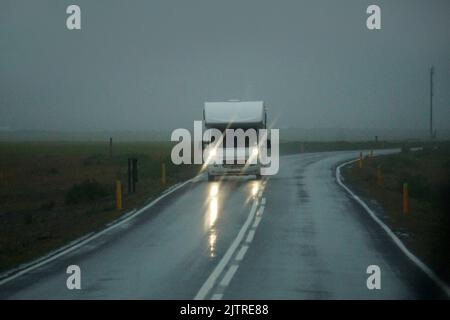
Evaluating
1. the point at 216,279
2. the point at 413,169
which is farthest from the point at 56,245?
the point at 413,169

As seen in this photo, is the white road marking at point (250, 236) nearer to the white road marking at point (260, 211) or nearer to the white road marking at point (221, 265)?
the white road marking at point (221, 265)

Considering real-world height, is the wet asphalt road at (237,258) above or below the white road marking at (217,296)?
below

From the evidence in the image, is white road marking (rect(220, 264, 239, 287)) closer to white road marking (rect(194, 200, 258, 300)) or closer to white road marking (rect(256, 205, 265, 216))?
white road marking (rect(194, 200, 258, 300))

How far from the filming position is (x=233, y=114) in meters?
35.6

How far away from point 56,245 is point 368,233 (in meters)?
7.80

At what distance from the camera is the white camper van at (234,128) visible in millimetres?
35719

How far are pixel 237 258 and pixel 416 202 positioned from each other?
17.4m

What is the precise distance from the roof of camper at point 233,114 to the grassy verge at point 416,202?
18.0 ft

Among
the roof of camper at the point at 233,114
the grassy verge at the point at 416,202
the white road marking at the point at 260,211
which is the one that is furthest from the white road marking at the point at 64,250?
the roof of camper at the point at 233,114

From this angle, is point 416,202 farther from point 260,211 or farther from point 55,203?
point 55,203

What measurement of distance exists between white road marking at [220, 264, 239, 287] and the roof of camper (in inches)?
833

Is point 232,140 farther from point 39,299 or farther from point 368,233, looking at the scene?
point 39,299

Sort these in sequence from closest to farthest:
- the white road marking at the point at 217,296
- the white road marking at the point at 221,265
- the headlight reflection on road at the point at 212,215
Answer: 1. the white road marking at the point at 217,296
2. the white road marking at the point at 221,265
3. the headlight reflection on road at the point at 212,215
